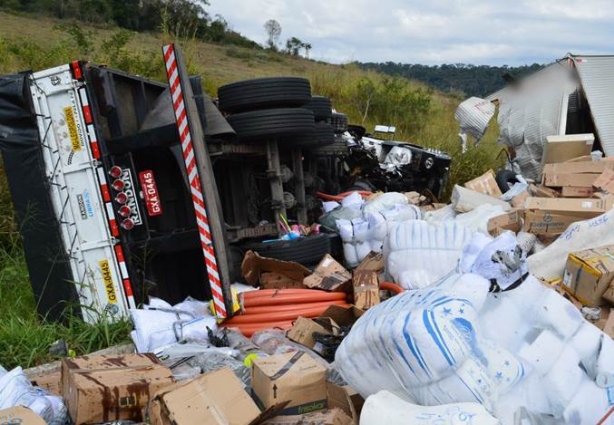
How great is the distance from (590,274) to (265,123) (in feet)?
7.59

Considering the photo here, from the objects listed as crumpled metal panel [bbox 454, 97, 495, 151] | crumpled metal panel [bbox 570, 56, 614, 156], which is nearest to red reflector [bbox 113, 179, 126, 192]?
crumpled metal panel [bbox 454, 97, 495, 151]

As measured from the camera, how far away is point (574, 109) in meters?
9.15

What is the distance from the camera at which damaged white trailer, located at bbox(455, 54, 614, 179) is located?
8.62 metres

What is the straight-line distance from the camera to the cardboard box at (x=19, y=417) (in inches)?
89.7

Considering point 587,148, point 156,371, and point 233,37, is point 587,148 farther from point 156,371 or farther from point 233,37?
point 233,37

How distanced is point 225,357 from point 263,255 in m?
1.25

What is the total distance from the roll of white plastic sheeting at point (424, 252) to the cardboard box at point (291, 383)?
1549 mm

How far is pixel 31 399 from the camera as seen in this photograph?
266 cm

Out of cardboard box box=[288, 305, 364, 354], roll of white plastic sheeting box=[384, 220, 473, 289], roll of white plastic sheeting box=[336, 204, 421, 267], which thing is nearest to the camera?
cardboard box box=[288, 305, 364, 354]

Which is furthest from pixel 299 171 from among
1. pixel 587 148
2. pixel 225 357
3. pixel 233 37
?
pixel 233 37

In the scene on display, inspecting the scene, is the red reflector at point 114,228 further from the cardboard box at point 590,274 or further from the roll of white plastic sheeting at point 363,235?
the cardboard box at point 590,274

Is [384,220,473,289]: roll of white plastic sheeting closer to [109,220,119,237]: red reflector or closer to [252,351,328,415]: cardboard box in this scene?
[252,351,328,415]: cardboard box

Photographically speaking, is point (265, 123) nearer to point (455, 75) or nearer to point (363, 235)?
point (363, 235)

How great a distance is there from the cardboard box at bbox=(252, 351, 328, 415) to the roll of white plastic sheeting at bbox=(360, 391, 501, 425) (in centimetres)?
47
